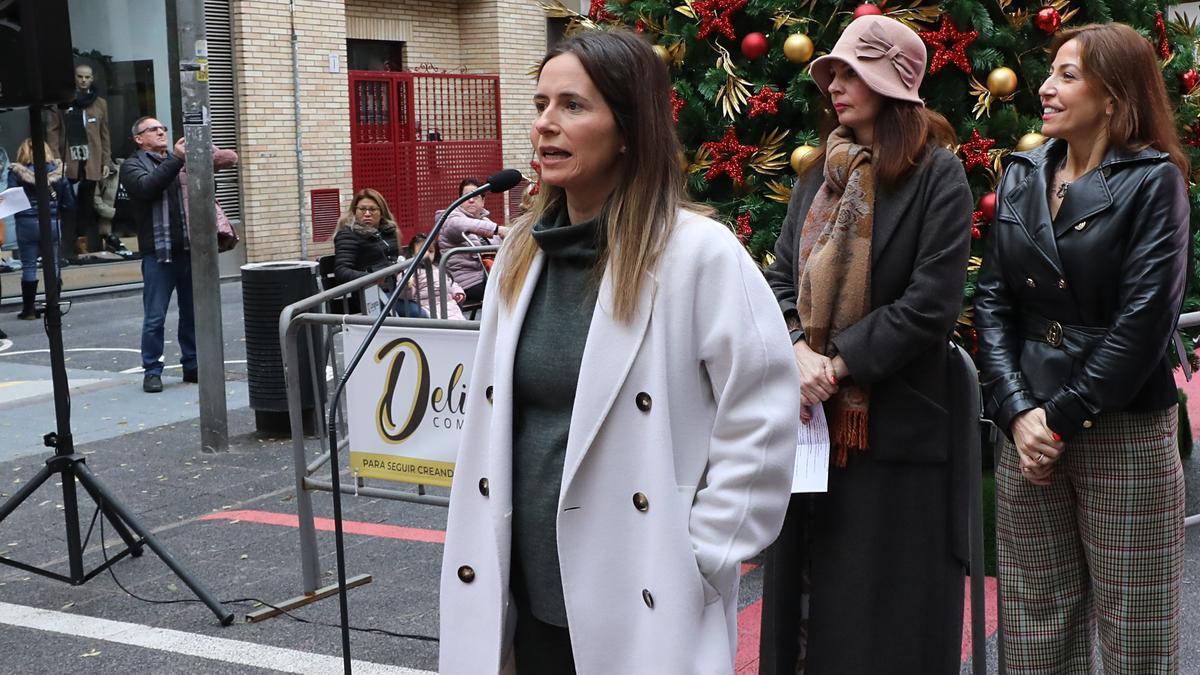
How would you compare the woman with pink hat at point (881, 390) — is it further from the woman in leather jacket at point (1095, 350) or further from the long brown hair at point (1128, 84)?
the long brown hair at point (1128, 84)

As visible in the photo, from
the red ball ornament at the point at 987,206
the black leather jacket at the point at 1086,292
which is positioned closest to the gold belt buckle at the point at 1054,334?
the black leather jacket at the point at 1086,292

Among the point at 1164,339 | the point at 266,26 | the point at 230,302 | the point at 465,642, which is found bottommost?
the point at 230,302

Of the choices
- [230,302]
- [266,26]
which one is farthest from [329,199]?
[230,302]

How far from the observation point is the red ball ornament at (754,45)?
212 inches

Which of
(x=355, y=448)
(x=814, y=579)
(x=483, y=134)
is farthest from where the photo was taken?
(x=483, y=134)

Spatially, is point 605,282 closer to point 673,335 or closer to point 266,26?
point 673,335

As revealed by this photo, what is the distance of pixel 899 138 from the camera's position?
364 centimetres

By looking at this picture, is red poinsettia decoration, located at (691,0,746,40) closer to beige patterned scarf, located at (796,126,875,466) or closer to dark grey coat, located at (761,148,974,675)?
beige patterned scarf, located at (796,126,875,466)

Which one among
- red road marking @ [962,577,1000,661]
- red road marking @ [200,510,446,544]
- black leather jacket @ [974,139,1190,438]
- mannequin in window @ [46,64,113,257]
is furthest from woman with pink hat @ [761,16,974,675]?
mannequin in window @ [46,64,113,257]

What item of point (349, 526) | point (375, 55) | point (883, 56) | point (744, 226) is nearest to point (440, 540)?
point (349, 526)

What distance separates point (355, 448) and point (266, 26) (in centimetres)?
1581

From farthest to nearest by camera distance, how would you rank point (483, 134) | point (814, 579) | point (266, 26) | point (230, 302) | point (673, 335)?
1. point (483, 134)
2. point (266, 26)
3. point (230, 302)
4. point (814, 579)
5. point (673, 335)

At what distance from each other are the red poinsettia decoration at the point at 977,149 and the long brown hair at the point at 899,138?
63.9 inches

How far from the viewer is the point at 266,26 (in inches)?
775
